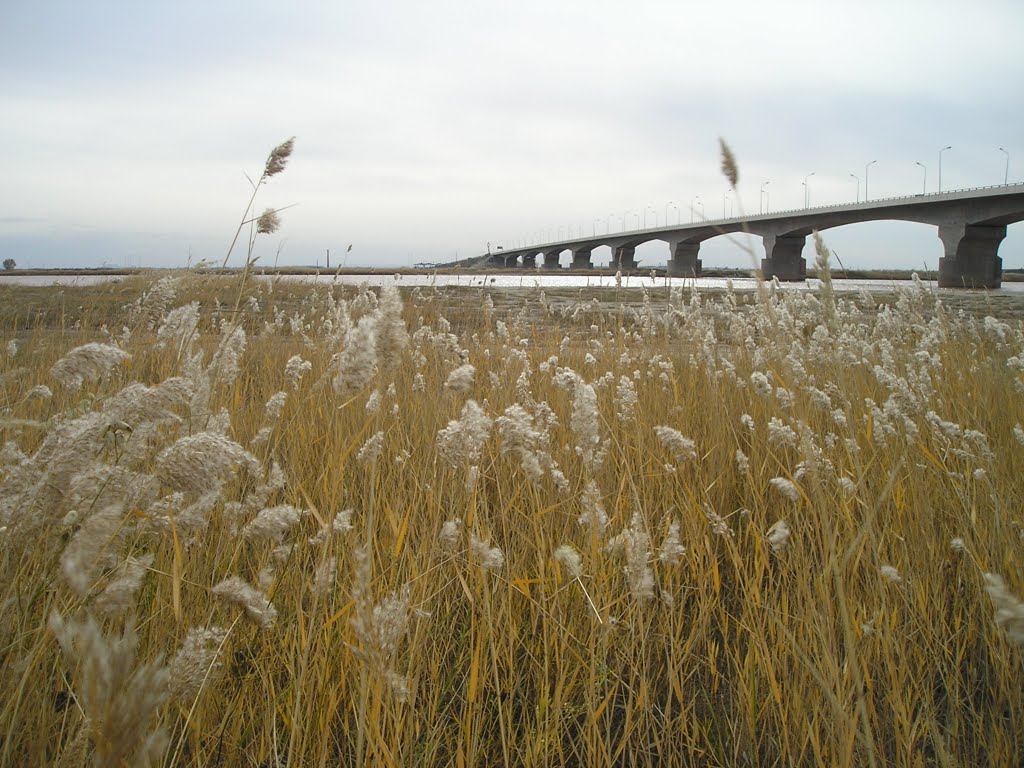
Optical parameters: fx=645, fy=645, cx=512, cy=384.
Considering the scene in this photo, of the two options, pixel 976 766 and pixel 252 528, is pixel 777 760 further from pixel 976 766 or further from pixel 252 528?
pixel 252 528

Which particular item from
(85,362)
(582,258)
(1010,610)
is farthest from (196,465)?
(582,258)

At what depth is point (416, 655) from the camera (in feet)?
4.42

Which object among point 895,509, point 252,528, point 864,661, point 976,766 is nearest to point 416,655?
point 252,528

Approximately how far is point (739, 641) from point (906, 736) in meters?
0.44

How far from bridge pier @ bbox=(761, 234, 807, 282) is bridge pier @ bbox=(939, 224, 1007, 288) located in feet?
28.5

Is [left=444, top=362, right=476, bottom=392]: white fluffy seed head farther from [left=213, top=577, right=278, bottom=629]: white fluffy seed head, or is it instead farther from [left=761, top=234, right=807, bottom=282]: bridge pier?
[left=761, top=234, right=807, bottom=282]: bridge pier

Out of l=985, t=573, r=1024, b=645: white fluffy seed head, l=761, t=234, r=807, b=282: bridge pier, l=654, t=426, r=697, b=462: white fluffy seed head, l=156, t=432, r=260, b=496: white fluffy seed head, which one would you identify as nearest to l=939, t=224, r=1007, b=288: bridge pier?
l=761, t=234, r=807, b=282: bridge pier

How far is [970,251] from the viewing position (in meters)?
29.5

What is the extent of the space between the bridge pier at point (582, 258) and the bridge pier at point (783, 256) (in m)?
17.4

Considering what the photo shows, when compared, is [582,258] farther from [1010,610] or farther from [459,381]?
→ [1010,610]

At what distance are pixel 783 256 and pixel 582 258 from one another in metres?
19.5

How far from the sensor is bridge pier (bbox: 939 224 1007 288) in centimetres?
2906

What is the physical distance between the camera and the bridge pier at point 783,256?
1495 inches

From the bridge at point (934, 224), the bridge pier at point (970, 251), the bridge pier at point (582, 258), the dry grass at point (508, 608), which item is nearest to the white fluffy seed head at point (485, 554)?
the dry grass at point (508, 608)
